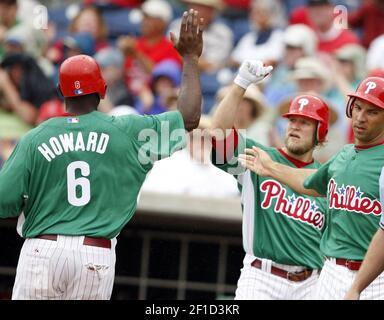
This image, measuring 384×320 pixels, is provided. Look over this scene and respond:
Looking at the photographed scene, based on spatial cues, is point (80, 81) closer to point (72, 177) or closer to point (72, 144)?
point (72, 144)

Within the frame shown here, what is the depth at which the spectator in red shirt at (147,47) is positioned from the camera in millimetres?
11383

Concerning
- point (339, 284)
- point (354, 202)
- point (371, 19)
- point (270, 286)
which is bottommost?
point (270, 286)

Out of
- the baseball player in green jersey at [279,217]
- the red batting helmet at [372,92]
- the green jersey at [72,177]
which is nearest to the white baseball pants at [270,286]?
the baseball player in green jersey at [279,217]

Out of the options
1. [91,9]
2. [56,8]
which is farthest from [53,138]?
[56,8]

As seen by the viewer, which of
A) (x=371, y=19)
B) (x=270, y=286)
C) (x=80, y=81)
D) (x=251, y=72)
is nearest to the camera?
(x=80, y=81)

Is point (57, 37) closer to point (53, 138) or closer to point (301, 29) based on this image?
point (301, 29)

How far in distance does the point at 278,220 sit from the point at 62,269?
A: 173 centimetres

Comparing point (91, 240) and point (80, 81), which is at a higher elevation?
point (80, 81)

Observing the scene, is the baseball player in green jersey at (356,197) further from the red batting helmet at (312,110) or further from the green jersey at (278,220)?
the red batting helmet at (312,110)

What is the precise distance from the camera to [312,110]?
7.23 meters

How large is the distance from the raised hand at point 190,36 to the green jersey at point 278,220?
2.94 ft

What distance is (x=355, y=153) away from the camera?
645 centimetres

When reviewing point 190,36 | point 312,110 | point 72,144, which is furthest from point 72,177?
point 312,110
